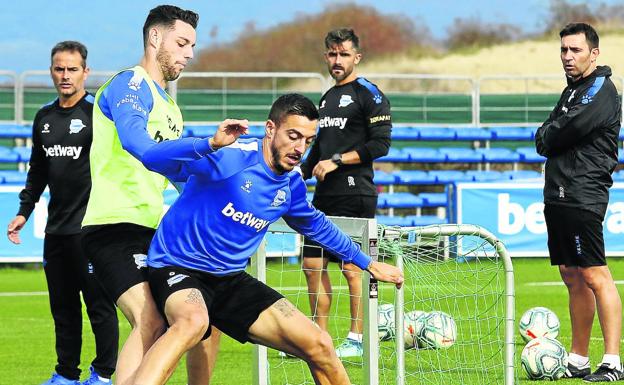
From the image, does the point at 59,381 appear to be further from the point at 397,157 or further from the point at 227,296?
the point at 397,157

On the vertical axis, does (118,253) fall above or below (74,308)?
above

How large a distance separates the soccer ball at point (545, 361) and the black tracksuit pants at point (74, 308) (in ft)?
9.18

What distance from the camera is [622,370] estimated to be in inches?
335

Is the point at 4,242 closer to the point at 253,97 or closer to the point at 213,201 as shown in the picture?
the point at 253,97

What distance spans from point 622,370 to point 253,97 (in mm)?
16367

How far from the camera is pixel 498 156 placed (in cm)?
2323

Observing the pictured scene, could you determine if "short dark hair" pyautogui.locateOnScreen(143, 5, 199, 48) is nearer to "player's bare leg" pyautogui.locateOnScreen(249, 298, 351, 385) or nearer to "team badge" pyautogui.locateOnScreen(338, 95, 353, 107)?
"player's bare leg" pyautogui.locateOnScreen(249, 298, 351, 385)

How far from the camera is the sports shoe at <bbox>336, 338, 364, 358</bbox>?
31.0 feet

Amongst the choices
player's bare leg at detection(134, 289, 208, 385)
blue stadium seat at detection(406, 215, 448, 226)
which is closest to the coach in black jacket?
player's bare leg at detection(134, 289, 208, 385)

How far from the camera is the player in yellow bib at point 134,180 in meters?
6.09

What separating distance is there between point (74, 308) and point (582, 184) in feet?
11.9

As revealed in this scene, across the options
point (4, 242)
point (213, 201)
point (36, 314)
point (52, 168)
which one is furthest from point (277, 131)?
point (4, 242)

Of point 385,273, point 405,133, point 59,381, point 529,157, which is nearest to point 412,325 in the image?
point 59,381

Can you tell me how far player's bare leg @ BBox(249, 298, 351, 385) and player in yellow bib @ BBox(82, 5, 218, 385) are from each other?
19.7 inches
